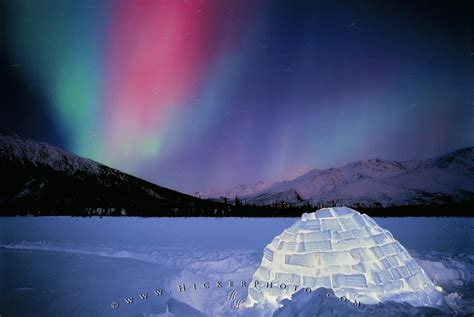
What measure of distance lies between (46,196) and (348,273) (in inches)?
5521

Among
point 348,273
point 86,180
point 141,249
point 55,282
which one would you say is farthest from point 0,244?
point 86,180

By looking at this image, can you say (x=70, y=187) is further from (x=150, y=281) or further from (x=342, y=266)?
(x=342, y=266)

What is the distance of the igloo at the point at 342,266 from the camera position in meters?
6.79

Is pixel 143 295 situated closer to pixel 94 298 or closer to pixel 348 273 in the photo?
pixel 94 298

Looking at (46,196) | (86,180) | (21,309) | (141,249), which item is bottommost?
(21,309)

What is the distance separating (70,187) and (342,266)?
499 feet

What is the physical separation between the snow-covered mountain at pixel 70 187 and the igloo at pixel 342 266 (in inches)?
3681

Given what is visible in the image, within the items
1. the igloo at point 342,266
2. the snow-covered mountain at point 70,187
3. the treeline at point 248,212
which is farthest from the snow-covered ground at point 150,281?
the snow-covered mountain at point 70,187

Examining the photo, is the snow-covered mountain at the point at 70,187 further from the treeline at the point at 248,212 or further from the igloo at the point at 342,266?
the igloo at the point at 342,266

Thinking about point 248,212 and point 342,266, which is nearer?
point 342,266

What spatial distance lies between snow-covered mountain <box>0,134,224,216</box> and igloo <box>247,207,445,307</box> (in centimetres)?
9350

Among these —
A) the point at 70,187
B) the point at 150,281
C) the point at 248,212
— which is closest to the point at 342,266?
the point at 150,281

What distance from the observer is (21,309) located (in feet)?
23.6

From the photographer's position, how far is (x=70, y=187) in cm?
14038
